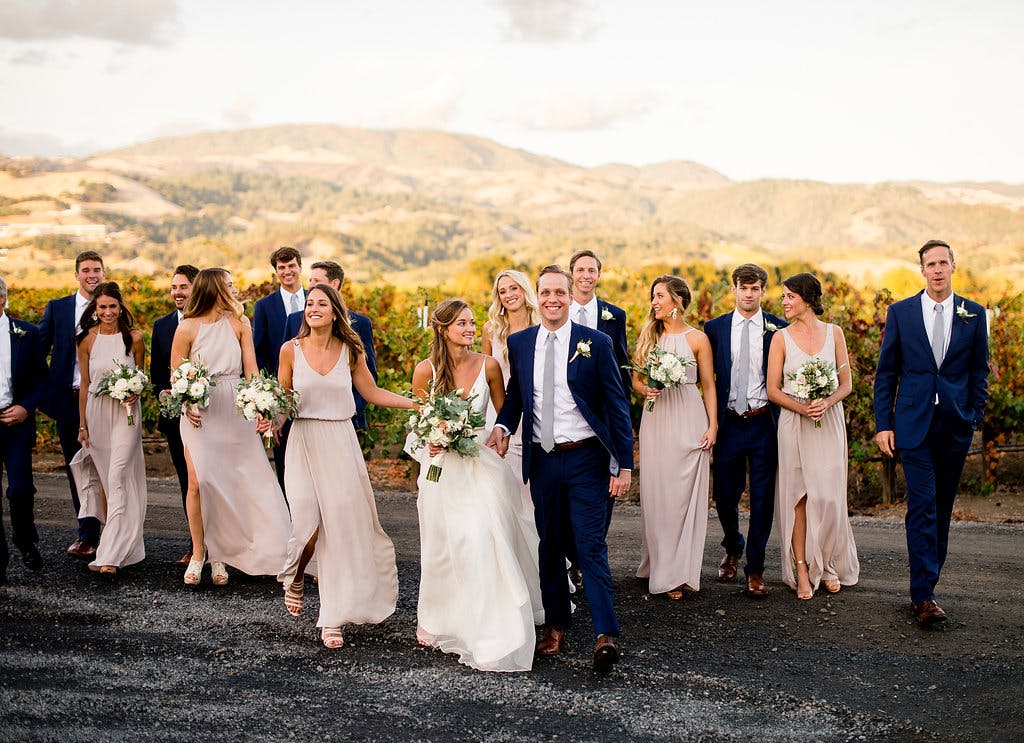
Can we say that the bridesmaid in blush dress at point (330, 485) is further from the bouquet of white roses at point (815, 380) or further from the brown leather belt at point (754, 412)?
the bouquet of white roses at point (815, 380)

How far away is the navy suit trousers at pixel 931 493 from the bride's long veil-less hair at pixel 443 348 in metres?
3.05

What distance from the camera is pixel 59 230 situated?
244 feet

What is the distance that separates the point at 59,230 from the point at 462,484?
252ft

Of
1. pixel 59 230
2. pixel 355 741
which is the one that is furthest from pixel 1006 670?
pixel 59 230

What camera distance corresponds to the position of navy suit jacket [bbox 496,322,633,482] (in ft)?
18.9

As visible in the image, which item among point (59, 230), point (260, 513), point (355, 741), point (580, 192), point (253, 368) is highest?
point (580, 192)

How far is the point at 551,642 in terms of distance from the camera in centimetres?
593

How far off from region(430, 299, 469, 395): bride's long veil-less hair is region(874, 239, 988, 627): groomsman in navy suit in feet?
9.33

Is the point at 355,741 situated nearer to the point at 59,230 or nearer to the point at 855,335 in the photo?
the point at 855,335

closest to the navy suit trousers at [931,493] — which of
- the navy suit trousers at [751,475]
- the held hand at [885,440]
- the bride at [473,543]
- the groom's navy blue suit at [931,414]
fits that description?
the groom's navy blue suit at [931,414]

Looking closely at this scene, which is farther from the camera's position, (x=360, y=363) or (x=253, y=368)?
(x=253, y=368)

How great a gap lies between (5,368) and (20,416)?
40 centimetres

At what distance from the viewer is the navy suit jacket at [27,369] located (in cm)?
767

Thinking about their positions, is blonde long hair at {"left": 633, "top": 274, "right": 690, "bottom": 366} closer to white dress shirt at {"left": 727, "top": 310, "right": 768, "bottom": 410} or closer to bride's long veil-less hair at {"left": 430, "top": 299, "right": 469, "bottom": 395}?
white dress shirt at {"left": 727, "top": 310, "right": 768, "bottom": 410}
